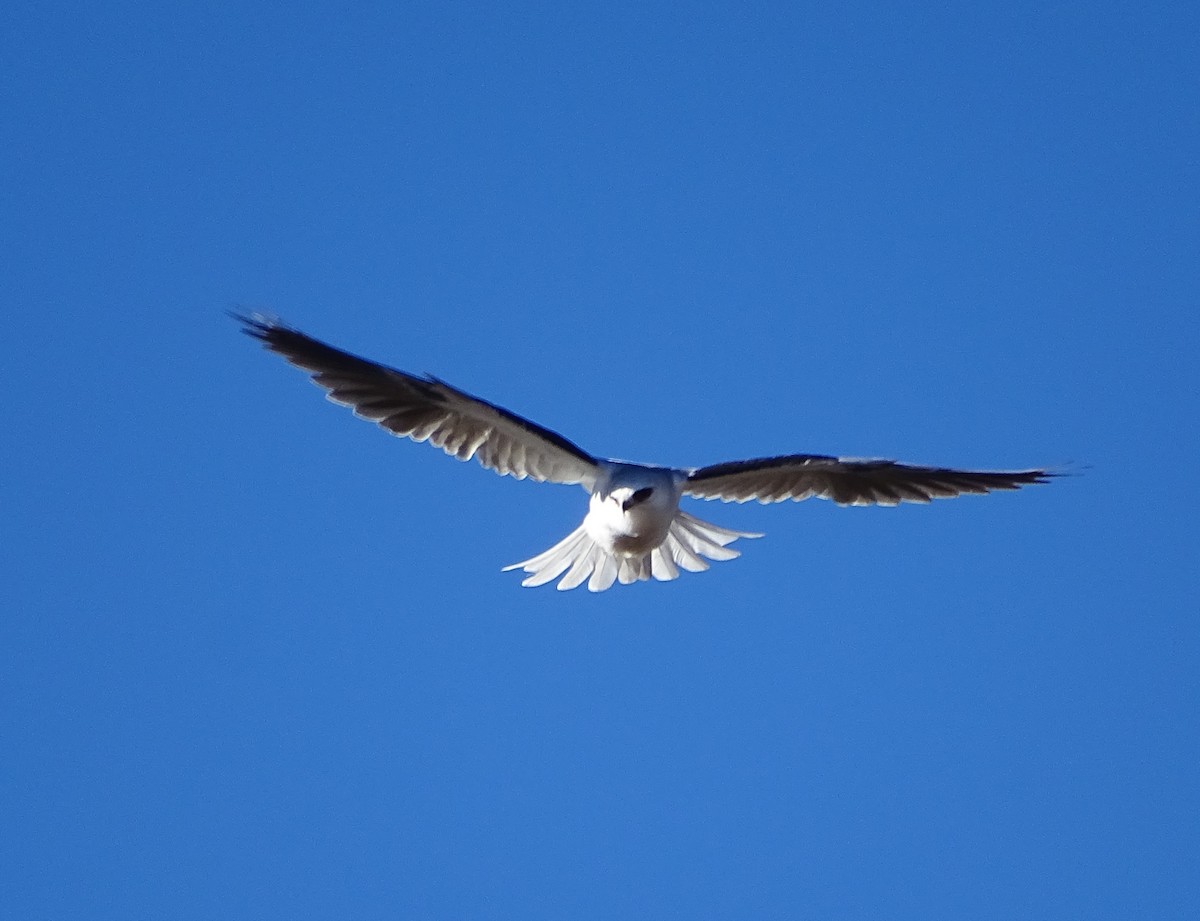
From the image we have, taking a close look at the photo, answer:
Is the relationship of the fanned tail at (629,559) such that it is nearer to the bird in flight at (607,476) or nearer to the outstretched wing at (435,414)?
the bird in flight at (607,476)

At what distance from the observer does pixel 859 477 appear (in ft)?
34.8

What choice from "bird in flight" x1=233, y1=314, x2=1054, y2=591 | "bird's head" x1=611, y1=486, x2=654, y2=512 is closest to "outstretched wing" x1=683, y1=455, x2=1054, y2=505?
"bird in flight" x1=233, y1=314, x2=1054, y2=591

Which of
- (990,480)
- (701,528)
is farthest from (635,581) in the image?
(990,480)

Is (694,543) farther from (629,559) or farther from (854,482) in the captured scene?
(854,482)

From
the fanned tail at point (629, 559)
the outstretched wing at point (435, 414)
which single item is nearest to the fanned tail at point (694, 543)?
the fanned tail at point (629, 559)

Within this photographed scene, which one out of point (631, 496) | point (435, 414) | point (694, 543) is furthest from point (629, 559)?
point (435, 414)

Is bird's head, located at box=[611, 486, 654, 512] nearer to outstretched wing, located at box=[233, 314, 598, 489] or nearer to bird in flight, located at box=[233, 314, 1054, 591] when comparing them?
bird in flight, located at box=[233, 314, 1054, 591]

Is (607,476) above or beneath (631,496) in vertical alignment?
above

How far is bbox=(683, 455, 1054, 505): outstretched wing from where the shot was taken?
10.2 m

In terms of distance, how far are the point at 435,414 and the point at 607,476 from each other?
1040 mm

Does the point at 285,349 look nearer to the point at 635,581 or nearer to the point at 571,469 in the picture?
the point at 571,469

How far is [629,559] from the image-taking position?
10234mm

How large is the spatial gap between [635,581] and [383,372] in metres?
2.07

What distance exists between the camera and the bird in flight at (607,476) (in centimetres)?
942
